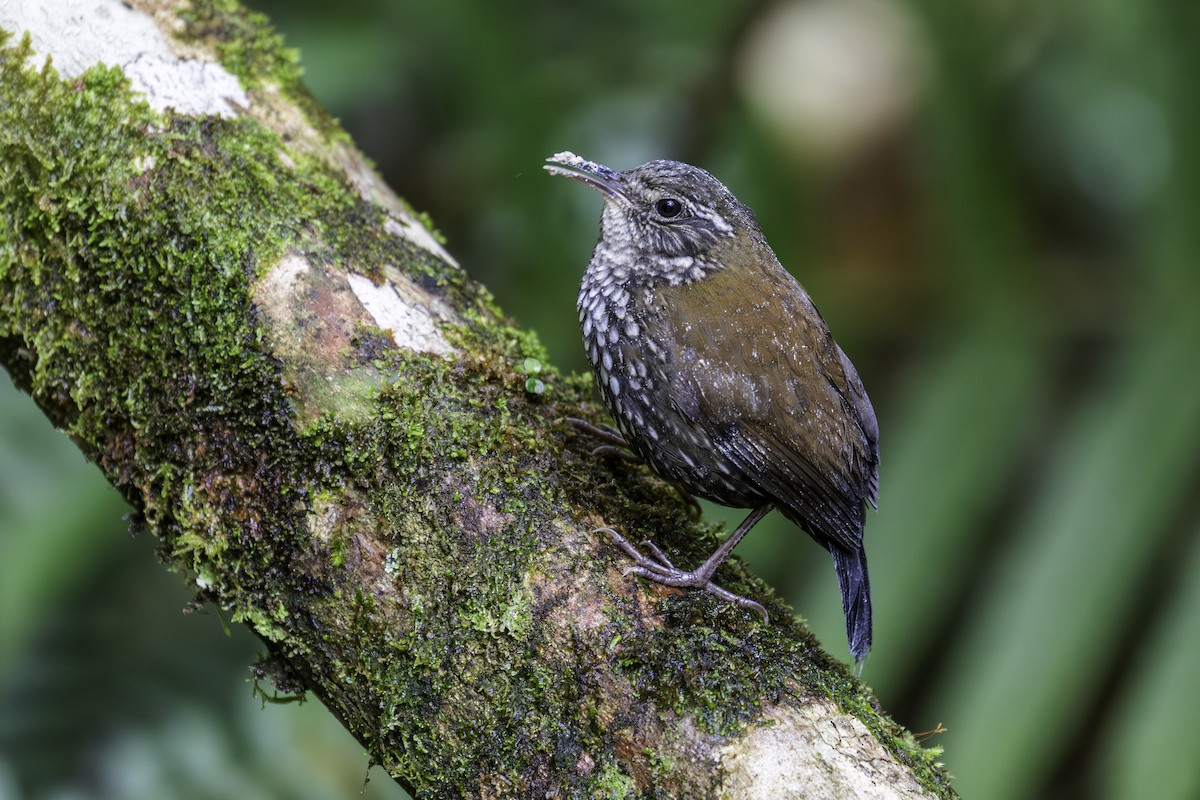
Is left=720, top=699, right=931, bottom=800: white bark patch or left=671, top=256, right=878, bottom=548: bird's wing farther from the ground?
left=671, top=256, right=878, bottom=548: bird's wing

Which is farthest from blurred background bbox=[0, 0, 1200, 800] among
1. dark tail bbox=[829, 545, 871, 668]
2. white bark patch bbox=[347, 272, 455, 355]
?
white bark patch bbox=[347, 272, 455, 355]

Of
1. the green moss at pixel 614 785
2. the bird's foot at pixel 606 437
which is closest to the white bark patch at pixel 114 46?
the bird's foot at pixel 606 437

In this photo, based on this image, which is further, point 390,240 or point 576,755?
point 390,240

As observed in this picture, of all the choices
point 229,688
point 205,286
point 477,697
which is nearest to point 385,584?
Answer: point 477,697

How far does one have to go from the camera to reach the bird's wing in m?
2.49

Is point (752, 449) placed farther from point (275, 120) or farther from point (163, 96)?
point (163, 96)

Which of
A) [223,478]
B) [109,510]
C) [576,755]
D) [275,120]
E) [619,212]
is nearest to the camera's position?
[576,755]

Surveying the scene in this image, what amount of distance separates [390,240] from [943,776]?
1531mm

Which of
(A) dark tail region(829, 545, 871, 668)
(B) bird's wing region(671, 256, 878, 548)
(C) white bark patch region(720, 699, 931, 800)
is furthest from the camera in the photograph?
(A) dark tail region(829, 545, 871, 668)

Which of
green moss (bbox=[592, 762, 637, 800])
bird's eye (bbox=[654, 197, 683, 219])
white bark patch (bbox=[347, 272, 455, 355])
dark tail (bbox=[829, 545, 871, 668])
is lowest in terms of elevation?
green moss (bbox=[592, 762, 637, 800])

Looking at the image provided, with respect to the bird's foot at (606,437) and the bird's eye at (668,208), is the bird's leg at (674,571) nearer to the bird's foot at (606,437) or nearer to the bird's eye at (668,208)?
the bird's foot at (606,437)

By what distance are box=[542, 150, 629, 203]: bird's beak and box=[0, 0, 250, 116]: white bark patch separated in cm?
87

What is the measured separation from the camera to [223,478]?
2.06 m

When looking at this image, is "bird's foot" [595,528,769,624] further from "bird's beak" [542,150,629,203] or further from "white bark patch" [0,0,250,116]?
"white bark patch" [0,0,250,116]
